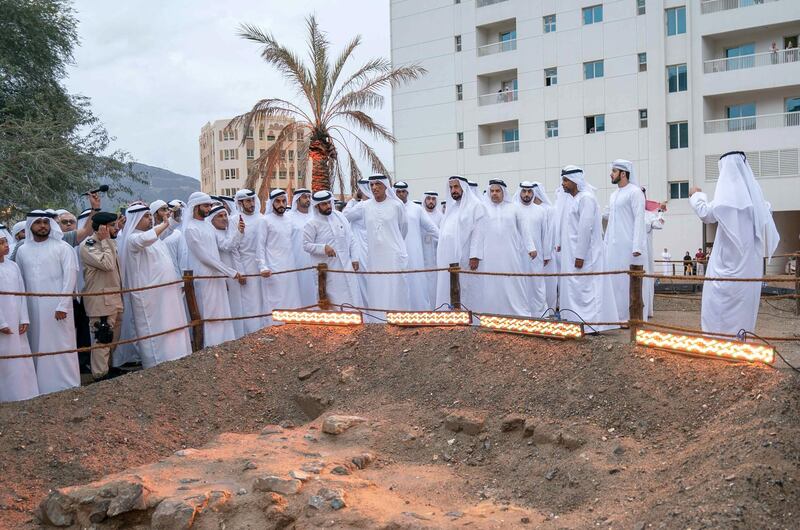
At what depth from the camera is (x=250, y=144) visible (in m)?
83.0

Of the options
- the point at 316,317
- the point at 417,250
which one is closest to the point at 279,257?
the point at 316,317

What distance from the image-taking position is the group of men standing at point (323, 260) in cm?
774

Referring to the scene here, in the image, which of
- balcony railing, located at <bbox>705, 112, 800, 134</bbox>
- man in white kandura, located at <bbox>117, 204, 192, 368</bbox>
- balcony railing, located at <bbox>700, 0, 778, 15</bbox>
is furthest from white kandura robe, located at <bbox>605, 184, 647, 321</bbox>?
balcony railing, located at <bbox>700, 0, 778, 15</bbox>

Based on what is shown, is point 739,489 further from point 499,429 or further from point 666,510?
point 499,429

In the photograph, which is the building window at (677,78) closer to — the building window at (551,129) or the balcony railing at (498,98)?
the building window at (551,129)

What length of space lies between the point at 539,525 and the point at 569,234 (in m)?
5.00

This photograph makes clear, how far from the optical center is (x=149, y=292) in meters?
8.81

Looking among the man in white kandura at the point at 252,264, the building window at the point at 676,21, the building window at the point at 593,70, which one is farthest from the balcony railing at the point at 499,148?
the man in white kandura at the point at 252,264

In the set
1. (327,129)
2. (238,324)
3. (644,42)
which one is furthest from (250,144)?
(238,324)

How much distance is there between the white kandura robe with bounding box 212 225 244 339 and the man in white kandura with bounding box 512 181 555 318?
3695 mm

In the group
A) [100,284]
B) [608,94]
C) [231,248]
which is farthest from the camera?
[608,94]

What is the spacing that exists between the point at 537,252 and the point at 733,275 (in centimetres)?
318

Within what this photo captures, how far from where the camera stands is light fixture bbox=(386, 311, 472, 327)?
8.73m

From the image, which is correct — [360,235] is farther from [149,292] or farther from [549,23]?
[549,23]
